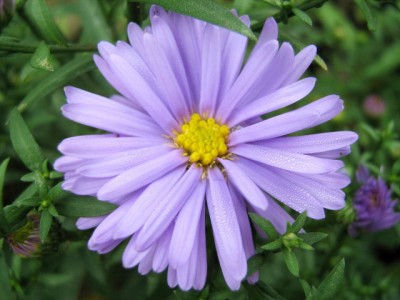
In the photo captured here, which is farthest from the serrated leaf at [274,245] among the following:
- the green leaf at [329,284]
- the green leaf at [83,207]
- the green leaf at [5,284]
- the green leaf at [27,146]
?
the green leaf at [5,284]

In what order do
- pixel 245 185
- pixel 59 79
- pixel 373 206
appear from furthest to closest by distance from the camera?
pixel 373 206
pixel 59 79
pixel 245 185

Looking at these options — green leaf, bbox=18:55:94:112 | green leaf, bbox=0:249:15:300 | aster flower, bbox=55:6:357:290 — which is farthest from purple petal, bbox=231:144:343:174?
green leaf, bbox=0:249:15:300

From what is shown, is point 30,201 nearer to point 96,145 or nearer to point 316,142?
point 96,145

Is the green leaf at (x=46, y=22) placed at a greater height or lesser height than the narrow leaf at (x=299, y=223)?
greater

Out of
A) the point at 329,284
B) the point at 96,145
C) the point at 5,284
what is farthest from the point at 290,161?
the point at 5,284

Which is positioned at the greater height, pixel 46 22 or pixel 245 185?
pixel 46 22

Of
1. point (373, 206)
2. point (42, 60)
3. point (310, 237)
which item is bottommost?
point (373, 206)

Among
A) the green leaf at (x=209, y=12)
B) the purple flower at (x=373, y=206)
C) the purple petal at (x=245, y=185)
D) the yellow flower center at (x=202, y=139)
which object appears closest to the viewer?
the purple petal at (x=245, y=185)

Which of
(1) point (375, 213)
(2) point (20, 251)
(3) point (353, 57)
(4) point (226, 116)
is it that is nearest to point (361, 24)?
(3) point (353, 57)

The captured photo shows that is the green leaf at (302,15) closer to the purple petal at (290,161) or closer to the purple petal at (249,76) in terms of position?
the purple petal at (249,76)
